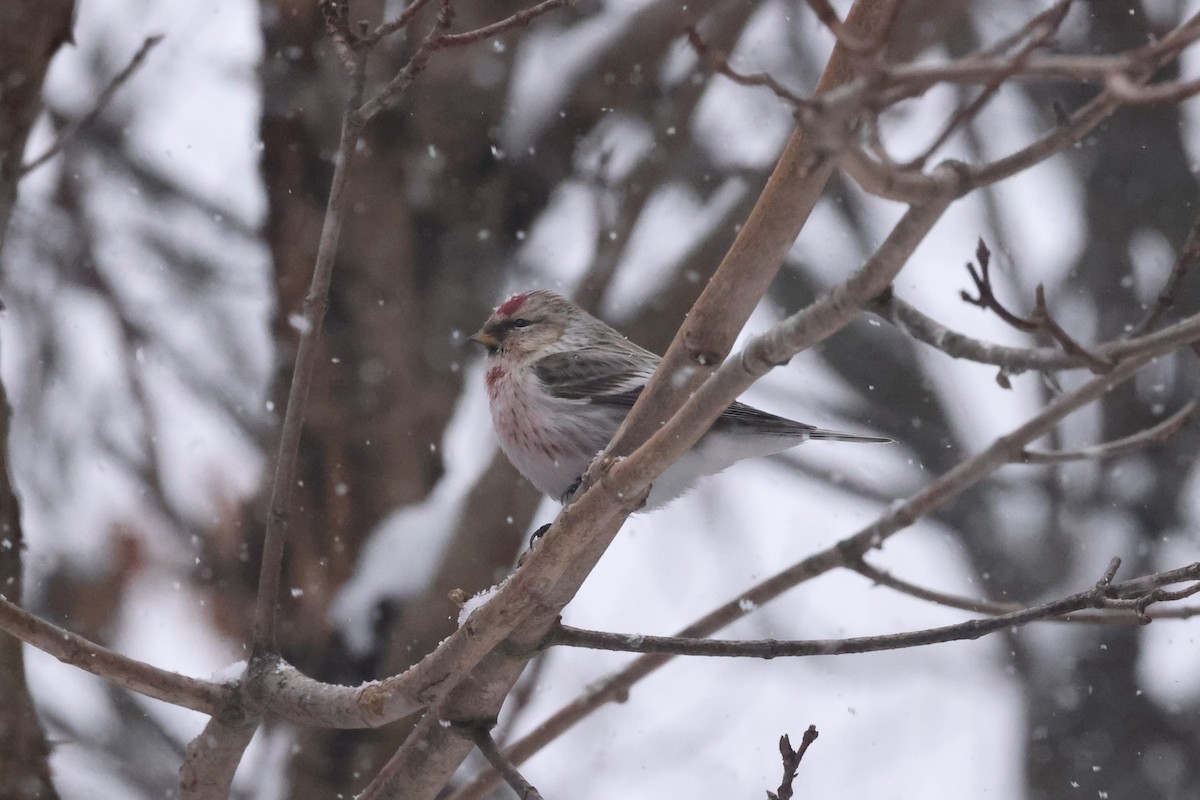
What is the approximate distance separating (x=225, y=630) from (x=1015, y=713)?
5295 mm

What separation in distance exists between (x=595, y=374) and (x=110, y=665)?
2.28 metres

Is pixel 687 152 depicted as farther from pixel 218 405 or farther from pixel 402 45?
pixel 218 405

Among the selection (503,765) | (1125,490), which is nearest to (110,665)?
(503,765)

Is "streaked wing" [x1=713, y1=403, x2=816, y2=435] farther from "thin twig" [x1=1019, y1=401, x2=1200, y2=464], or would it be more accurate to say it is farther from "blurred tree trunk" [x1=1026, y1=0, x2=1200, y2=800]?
"blurred tree trunk" [x1=1026, y1=0, x2=1200, y2=800]

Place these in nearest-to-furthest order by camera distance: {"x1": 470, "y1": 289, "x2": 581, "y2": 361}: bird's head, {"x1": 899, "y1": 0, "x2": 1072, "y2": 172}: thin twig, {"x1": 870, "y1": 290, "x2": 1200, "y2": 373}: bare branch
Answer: {"x1": 899, "y1": 0, "x2": 1072, "y2": 172}: thin twig → {"x1": 870, "y1": 290, "x2": 1200, "y2": 373}: bare branch → {"x1": 470, "y1": 289, "x2": 581, "y2": 361}: bird's head

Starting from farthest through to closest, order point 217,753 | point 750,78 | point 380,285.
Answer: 1. point 380,285
2. point 217,753
3. point 750,78

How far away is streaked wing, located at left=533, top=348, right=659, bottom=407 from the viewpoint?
4637 millimetres

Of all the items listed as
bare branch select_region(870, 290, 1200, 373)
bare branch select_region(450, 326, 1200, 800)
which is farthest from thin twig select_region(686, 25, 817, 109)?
bare branch select_region(450, 326, 1200, 800)

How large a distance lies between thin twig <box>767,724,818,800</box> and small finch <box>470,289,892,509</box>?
1.68 m

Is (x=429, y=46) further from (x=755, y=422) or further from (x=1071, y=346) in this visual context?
(x=755, y=422)

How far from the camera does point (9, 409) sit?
427 centimetres

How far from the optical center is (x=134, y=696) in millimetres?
5773

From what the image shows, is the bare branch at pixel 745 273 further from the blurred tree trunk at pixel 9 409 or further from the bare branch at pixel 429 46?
the blurred tree trunk at pixel 9 409

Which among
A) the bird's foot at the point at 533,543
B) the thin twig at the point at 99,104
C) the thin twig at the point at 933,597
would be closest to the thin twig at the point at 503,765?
the bird's foot at the point at 533,543
